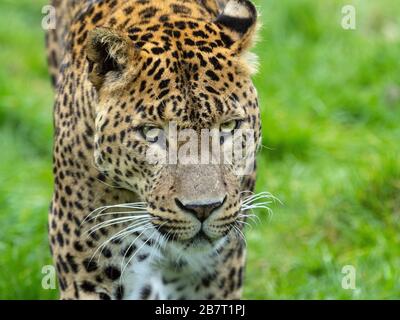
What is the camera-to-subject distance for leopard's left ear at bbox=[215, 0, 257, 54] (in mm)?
5727

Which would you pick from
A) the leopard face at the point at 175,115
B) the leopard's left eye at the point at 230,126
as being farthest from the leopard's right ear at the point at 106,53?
the leopard's left eye at the point at 230,126

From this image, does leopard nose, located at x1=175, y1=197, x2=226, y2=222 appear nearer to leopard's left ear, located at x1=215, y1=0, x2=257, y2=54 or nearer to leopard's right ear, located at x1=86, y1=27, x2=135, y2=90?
leopard's right ear, located at x1=86, y1=27, x2=135, y2=90

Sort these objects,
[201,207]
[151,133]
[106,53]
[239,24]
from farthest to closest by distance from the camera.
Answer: [239,24], [106,53], [151,133], [201,207]

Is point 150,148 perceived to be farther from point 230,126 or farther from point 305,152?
point 305,152

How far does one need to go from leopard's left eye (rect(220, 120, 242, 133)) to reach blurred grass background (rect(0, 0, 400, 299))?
38.7 inches

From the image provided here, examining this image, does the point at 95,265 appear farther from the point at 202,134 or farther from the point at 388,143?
the point at 388,143

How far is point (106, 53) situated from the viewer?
5.55 meters

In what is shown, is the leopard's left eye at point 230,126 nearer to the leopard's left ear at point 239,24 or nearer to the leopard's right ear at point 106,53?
the leopard's left ear at point 239,24

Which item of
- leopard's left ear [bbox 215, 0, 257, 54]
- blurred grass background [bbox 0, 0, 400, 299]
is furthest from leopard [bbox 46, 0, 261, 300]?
Answer: blurred grass background [bbox 0, 0, 400, 299]

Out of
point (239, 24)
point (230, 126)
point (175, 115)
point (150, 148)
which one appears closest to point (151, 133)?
point (150, 148)

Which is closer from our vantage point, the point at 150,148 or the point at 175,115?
the point at 175,115

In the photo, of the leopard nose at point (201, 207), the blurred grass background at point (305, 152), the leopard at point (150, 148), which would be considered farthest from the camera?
the blurred grass background at point (305, 152)

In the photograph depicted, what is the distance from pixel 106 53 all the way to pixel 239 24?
2.54ft

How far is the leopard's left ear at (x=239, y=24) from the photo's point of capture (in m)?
5.73
